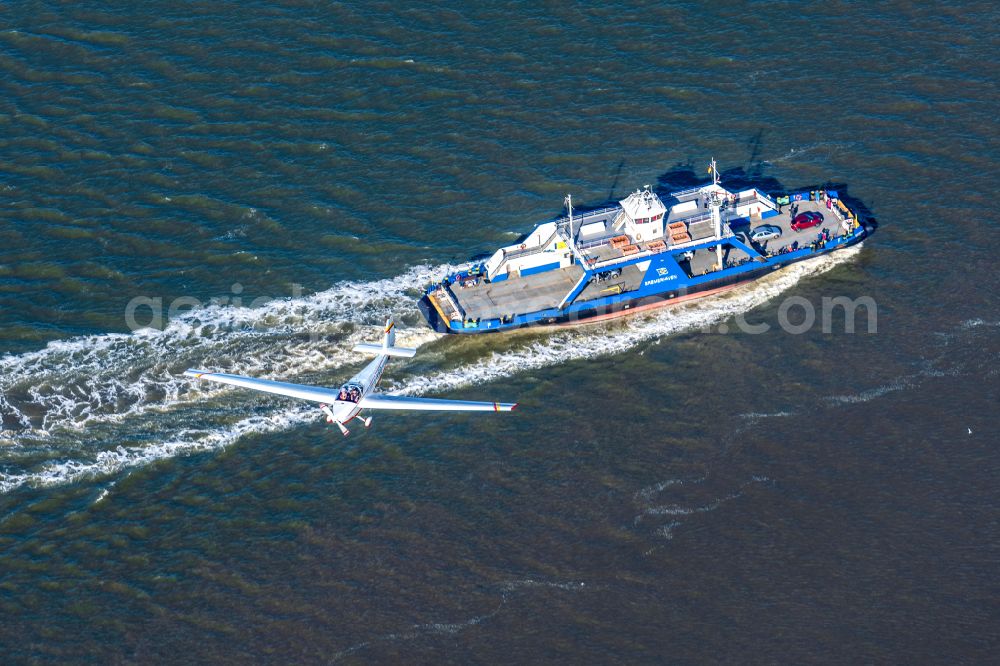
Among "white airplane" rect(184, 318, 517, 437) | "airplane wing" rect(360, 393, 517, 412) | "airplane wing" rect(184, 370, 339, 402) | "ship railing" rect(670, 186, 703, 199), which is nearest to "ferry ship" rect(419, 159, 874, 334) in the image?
"ship railing" rect(670, 186, 703, 199)

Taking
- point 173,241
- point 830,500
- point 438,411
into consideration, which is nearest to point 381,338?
point 438,411

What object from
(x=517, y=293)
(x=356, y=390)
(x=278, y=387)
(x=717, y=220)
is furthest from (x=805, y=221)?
(x=278, y=387)

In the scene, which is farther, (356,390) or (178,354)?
(178,354)

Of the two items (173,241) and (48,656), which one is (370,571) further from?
(173,241)

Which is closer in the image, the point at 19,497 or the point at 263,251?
the point at 19,497

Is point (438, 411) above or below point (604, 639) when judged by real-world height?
above

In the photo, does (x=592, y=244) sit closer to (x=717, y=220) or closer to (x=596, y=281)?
(x=596, y=281)

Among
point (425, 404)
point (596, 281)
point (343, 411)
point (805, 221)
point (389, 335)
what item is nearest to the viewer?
point (425, 404)

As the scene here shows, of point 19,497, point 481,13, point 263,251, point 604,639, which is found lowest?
point 604,639
